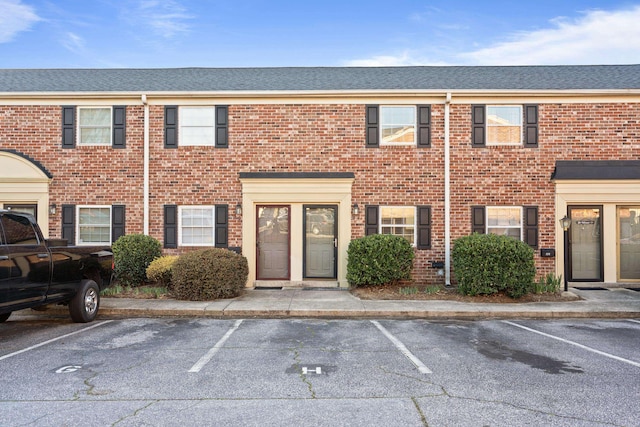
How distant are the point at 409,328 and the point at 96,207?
30.7 feet

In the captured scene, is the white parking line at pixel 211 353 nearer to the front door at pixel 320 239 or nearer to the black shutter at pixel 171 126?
the front door at pixel 320 239

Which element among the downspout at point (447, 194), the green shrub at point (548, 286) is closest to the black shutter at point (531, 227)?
the green shrub at point (548, 286)

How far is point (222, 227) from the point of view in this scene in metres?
11.8

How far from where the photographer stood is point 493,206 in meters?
11.7

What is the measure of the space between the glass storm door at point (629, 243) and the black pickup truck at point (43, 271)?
13239 mm

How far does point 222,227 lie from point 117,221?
2967mm

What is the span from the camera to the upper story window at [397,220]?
11773 millimetres

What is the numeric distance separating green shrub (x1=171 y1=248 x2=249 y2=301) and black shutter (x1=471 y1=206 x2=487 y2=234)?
258 inches

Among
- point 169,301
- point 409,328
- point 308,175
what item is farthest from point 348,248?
point 169,301

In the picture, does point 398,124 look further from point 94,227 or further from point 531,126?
point 94,227

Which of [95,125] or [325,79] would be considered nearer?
[95,125]

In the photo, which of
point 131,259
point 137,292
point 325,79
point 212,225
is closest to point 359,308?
point 212,225

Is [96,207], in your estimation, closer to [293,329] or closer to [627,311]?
[293,329]

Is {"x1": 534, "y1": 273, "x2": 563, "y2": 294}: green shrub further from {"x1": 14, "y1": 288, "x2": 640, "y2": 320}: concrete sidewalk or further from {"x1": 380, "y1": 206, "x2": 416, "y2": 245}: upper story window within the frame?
{"x1": 380, "y1": 206, "x2": 416, "y2": 245}: upper story window
